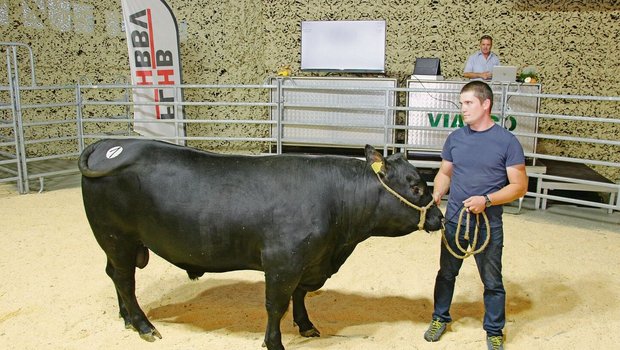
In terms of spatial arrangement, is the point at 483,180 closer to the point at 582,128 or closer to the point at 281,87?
the point at 281,87

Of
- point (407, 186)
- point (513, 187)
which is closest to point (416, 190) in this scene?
point (407, 186)

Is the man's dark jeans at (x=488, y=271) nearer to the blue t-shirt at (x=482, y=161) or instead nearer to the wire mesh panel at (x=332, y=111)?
the blue t-shirt at (x=482, y=161)

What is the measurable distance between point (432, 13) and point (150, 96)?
15.1 feet

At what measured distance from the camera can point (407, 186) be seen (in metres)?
2.97

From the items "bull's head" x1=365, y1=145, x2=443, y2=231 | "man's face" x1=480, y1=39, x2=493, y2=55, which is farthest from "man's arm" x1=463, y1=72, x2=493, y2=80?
"bull's head" x1=365, y1=145, x2=443, y2=231

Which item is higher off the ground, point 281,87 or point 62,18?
point 62,18

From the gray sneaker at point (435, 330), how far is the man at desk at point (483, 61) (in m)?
4.92

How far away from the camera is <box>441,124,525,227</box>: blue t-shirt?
9.52 ft

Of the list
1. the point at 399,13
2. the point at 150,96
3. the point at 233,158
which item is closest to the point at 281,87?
the point at 150,96

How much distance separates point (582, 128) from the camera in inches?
328

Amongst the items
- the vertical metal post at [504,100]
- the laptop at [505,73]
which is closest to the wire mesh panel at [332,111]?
the laptop at [505,73]

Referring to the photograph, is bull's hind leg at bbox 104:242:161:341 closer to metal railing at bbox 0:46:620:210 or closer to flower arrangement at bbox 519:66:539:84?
metal railing at bbox 0:46:620:210

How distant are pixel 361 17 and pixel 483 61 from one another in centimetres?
231

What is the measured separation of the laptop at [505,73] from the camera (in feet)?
21.9
